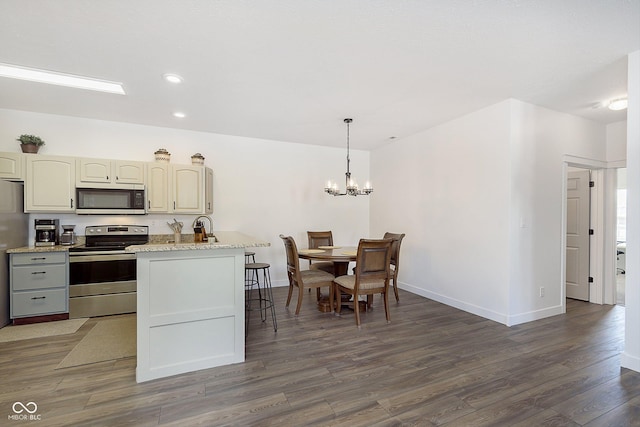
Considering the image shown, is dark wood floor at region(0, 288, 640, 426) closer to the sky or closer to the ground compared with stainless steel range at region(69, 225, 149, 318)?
closer to the ground

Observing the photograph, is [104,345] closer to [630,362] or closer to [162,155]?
[162,155]

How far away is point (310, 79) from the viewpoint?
282cm

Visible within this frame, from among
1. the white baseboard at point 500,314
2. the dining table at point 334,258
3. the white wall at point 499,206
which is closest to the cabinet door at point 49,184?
the dining table at point 334,258

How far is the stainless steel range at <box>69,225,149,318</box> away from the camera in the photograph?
3496 mm

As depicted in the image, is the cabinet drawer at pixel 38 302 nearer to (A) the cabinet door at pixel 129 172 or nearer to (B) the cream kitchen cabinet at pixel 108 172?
(B) the cream kitchen cabinet at pixel 108 172

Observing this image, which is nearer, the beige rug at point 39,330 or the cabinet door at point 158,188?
the beige rug at point 39,330

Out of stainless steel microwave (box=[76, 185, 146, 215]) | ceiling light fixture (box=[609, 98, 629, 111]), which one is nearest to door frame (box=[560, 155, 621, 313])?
ceiling light fixture (box=[609, 98, 629, 111])

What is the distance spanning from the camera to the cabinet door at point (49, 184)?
3510 millimetres

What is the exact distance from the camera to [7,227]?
327cm

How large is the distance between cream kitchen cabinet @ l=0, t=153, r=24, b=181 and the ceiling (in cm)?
67

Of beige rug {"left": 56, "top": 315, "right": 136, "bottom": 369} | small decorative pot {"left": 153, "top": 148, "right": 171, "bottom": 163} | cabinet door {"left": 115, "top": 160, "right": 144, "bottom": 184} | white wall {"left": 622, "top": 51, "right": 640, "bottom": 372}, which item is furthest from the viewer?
small decorative pot {"left": 153, "top": 148, "right": 171, "bottom": 163}

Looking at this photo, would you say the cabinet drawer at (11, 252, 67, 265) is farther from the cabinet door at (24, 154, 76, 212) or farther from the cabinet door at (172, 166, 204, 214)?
the cabinet door at (172, 166, 204, 214)

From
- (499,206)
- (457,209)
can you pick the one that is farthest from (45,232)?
(499,206)

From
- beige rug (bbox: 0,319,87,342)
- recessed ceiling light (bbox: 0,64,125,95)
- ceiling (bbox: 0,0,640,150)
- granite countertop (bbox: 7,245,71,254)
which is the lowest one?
beige rug (bbox: 0,319,87,342)
